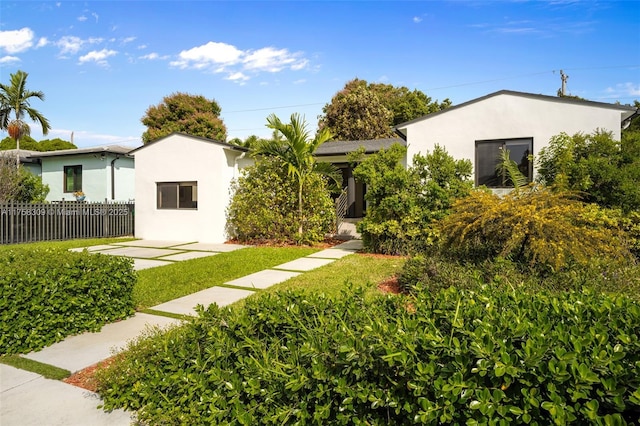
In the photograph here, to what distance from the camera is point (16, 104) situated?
19984 millimetres

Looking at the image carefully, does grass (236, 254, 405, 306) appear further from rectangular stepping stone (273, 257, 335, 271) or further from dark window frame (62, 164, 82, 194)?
dark window frame (62, 164, 82, 194)

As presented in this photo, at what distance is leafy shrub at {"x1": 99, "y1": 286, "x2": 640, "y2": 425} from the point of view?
138 centimetres

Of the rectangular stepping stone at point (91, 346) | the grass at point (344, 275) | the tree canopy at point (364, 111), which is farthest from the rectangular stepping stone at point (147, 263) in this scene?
the tree canopy at point (364, 111)

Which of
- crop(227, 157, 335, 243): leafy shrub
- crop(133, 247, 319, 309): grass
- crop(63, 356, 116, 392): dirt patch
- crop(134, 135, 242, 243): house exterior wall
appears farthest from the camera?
crop(134, 135, 242, 243): house exterior wall

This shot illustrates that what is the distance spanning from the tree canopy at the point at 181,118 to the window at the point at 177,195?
1604cm

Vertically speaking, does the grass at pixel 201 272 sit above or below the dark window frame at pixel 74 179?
below

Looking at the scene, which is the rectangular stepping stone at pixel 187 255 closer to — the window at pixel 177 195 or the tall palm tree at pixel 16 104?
the window at pixel 177 195

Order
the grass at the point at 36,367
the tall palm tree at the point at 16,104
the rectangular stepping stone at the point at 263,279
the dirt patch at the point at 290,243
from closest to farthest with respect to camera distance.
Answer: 1. the grass at the point at 36,367
2. the rectangular stepping stone at the point at 263,279
3. the dirt patch at the point at 290,243
4. the tall palm tree at the point at 16,104

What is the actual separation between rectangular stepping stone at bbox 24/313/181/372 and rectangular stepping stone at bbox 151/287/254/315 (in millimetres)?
396

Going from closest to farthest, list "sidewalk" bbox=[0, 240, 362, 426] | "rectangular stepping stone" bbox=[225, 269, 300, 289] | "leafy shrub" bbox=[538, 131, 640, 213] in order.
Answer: "sidewalk" bbox=[0, 240, 362, 426] → "rectangular stepping stone" bbox=[225, 269, 300, 289] → "leafy shrub" bbox=[538, 131, 640, 213]

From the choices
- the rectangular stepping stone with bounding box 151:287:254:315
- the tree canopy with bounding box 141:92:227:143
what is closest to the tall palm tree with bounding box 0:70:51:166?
the tree canopy with bounding box 141:92:227:143

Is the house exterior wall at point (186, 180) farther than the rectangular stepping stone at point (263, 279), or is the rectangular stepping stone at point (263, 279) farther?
the house exterior wall at point (186, 180)

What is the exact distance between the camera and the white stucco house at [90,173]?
55.7 feet

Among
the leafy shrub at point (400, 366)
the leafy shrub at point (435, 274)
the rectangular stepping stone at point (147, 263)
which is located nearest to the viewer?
the leafy shrub at point (400, 366)
